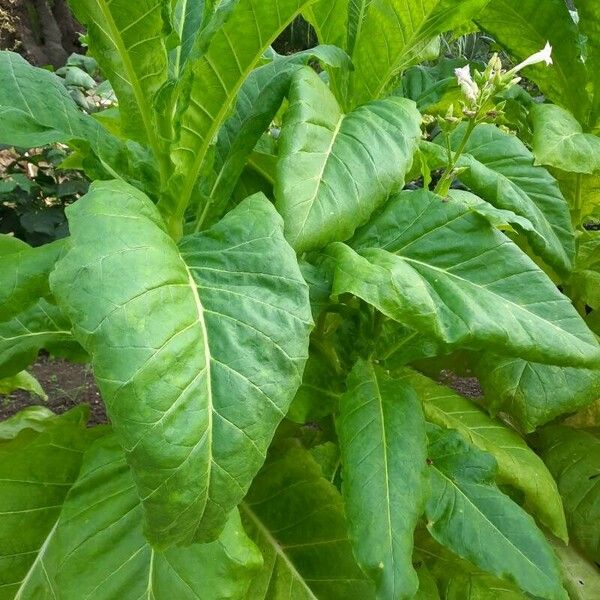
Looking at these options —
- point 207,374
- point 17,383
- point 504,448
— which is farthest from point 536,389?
point 17,383

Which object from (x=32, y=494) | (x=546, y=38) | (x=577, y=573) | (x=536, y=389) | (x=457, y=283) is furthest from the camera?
(x=546, y=38)

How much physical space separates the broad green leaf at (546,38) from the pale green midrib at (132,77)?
811 mm

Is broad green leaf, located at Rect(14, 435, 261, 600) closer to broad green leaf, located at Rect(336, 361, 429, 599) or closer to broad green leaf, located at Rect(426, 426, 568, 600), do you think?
broad green leaf, located at Rect(336, 361, 429, 599)

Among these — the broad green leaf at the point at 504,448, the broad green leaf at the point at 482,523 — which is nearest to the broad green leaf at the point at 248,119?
the broad green leaf at the point at 504,448

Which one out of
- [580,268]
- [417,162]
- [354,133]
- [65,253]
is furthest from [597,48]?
[65,253]

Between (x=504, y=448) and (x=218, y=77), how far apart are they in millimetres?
762

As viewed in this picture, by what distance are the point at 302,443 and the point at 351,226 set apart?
547 millimetres

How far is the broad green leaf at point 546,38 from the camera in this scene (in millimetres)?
1447

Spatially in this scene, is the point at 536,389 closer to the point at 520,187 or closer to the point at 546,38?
the point at 520,187

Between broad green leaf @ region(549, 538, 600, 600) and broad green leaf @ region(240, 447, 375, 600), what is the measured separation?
1.49 ft

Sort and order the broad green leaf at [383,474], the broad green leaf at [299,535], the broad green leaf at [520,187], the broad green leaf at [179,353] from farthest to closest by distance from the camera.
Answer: the broad green leaf at [520,187] < the broad green leaf at [299,535] < the broad green leaf at [383,474] < the broad green leaf at [179,353]

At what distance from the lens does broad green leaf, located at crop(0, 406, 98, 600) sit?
1.03m

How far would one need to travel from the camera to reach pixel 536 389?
1197 millimetres

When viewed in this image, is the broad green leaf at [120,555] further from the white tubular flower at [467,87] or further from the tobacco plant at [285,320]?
the white tubular flower at [467,87]
